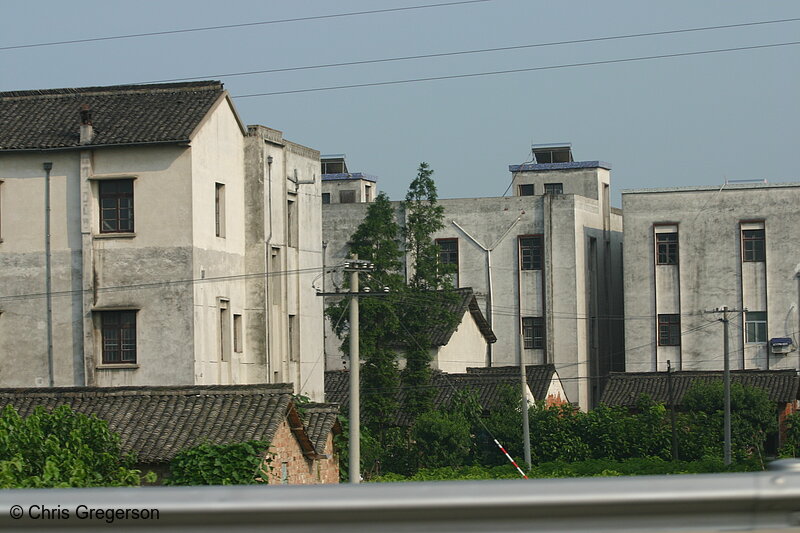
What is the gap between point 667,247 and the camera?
4766 cm

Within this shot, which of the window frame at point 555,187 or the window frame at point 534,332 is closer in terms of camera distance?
the window frame at point 534,332

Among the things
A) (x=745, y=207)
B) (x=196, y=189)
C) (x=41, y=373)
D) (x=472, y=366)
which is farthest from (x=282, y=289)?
(x=745, y=207)

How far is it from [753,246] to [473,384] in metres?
12.4

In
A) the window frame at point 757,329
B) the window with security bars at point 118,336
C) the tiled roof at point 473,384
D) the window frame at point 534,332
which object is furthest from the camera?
the window frame at point 534,332

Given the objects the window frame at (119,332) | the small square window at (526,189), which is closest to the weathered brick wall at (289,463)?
the window frame at (119,332)

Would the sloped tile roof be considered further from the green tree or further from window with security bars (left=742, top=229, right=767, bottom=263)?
window with security bars (left=742, top=229, right=767, bottom=263)

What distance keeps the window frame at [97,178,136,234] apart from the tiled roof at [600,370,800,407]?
1998 centimetres

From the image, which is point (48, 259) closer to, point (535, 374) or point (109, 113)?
point (109, 113)

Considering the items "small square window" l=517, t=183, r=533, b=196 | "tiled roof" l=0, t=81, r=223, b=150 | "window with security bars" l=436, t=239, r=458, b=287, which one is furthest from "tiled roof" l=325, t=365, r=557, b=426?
"tiled roof" l=0, t=81, r=223, b=150

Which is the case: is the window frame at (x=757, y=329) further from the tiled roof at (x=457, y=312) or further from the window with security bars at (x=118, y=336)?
the window with security bars at (x=118, y=336)

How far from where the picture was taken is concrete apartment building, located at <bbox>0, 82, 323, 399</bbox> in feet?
96.9

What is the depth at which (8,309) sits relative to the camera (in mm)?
30828

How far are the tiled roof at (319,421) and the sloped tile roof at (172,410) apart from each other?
1.98 m

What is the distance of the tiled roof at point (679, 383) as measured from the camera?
137 ft
